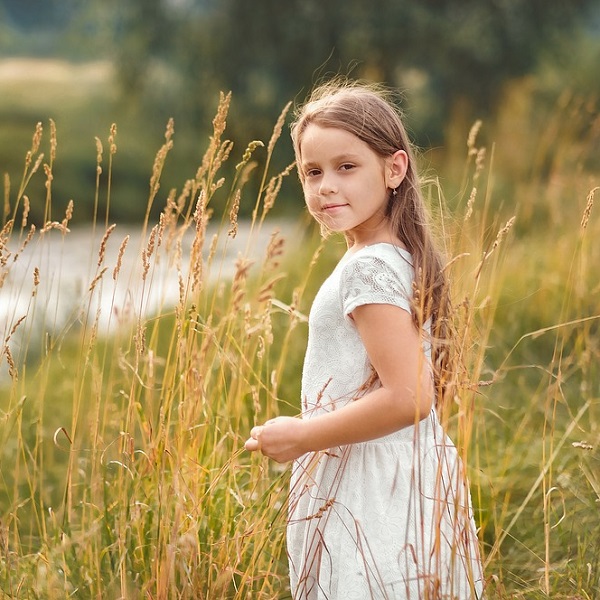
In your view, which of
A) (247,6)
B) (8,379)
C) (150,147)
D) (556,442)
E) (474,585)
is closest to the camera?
(474,585)

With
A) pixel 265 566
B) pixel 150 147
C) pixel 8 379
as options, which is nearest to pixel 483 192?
pixel 8 379

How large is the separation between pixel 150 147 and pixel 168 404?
1491 cm

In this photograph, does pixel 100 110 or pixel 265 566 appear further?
pixel 100 110

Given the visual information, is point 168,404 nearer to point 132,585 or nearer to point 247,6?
point 132,585

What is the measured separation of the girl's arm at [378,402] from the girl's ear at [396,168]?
30cm

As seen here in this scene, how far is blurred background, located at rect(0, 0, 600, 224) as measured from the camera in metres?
12.7

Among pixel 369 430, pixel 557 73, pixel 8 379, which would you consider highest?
pixel 557 73

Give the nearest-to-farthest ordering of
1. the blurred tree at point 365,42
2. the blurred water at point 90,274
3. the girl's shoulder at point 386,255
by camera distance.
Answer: the girl's shoulder at point 386,255, the blurred water at point 90,274, the blurred tree at point 365,42

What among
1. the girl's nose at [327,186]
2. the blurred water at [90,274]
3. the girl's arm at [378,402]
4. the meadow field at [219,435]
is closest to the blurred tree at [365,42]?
the blurred water at [90,274]

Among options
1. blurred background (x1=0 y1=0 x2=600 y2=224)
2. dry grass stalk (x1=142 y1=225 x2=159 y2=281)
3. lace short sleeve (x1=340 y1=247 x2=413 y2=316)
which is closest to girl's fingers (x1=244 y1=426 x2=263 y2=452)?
lace short sleeve (x1=340 y1=247 x2=413 y2=316)

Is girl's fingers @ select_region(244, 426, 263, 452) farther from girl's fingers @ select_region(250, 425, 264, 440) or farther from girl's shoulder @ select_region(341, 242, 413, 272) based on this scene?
girl's shoulder @ select_region(341, 242, 413, 272)

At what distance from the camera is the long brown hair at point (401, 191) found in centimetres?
194

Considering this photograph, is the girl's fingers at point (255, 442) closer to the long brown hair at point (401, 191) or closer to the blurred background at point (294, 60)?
the long brown hair at point (401, 191)

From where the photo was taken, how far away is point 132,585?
2.23 m
